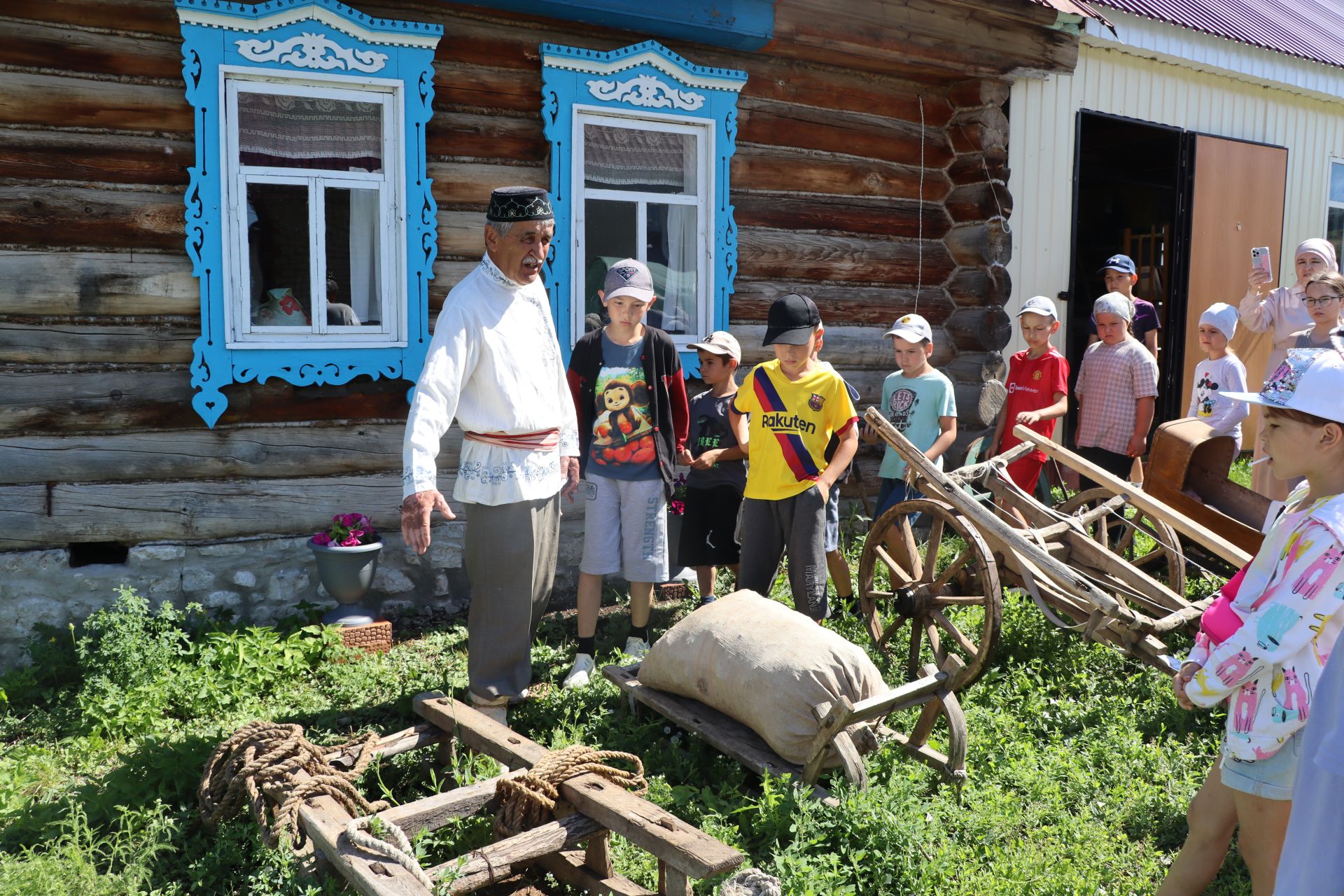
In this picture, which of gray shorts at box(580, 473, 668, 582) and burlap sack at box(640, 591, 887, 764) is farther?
gray shorts at box(580, 473, 668, 582)

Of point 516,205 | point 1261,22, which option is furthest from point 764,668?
point 1261,22

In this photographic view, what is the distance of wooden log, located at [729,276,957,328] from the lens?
7035 mm

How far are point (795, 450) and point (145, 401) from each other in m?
3.26

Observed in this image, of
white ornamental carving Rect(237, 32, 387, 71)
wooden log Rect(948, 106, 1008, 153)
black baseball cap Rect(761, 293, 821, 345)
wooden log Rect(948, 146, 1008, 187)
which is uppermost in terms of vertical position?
wooden log Rect(948, 106, 1008, 153)

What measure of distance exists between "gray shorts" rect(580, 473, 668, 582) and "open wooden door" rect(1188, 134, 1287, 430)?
254 inches

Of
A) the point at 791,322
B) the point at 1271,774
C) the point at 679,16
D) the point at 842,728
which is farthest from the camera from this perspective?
the point at 679,16

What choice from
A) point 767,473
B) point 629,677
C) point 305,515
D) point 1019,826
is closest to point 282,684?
point 305,515

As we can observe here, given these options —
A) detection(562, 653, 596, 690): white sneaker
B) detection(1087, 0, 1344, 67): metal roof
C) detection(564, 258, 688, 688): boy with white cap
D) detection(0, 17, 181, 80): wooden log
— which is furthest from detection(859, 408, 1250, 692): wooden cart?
detection(1087, 0, 1344, 67): metal roof

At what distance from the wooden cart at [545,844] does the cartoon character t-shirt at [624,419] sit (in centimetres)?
175

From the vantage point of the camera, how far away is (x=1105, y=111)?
899 cm

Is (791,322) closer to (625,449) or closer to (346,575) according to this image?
(625,449)

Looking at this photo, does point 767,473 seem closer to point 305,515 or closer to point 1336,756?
point 305,515

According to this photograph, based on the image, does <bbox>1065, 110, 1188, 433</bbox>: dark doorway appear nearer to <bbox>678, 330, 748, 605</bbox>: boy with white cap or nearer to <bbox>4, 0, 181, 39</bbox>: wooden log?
<bbox>678, 330, 748, 605</bbox>: boy with white cap

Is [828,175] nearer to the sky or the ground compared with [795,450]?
nearer to the sky
